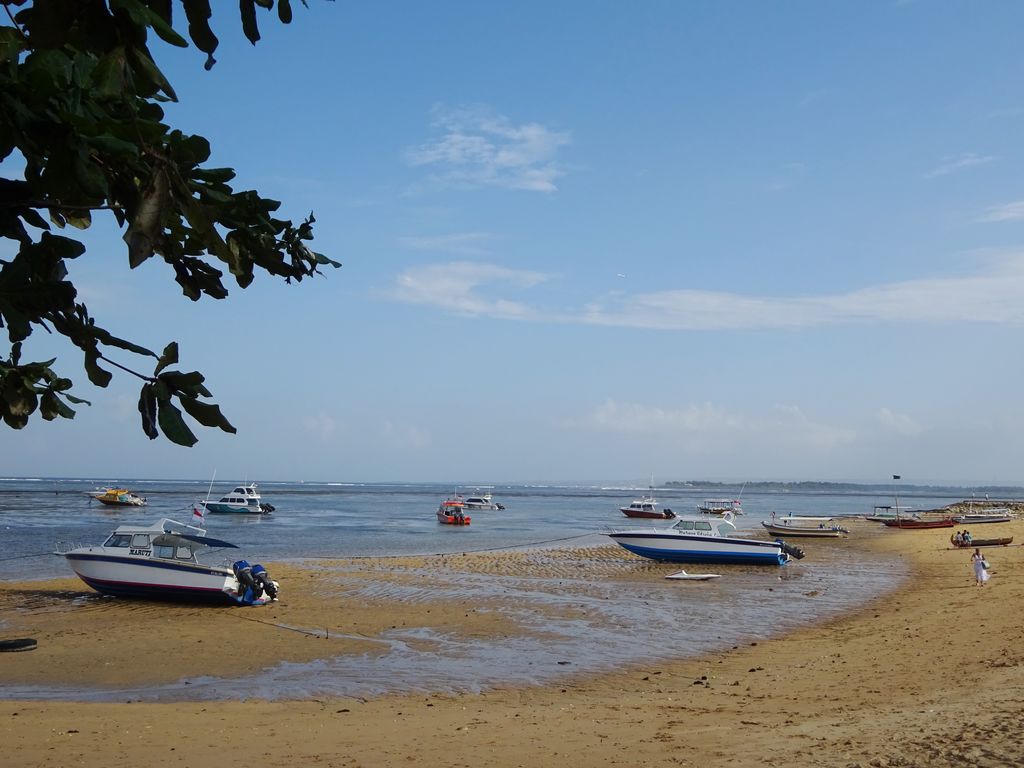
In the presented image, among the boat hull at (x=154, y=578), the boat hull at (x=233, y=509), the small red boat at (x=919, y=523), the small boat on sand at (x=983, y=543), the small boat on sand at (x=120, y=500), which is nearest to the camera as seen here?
the boat hull at (x=154, y=578)

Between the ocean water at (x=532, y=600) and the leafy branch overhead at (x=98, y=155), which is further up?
the leafy branch overhead at (x=98, y=155)

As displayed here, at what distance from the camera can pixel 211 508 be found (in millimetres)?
74438

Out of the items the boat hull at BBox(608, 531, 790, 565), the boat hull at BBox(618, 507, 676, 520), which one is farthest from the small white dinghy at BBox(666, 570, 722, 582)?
the boat hull at BBox(618, 507, 676, 520)

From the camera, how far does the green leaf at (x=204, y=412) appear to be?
2.58m

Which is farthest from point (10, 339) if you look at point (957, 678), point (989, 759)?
point (957, 678)

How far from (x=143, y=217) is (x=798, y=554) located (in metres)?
36.0

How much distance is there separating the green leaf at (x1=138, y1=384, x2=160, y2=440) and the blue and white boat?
32.5m

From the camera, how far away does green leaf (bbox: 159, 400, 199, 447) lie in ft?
8.32

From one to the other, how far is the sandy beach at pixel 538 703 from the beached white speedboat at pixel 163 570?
0.61 m

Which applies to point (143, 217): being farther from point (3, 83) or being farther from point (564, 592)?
point (564, 592)

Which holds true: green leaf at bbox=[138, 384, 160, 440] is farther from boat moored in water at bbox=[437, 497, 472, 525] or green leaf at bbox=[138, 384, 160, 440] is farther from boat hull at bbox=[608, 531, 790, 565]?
boat moored in water at bbox=[437, 497, 472, 525]

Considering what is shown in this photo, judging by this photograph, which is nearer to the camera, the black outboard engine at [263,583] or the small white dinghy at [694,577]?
the black outboard engine at [263,583]

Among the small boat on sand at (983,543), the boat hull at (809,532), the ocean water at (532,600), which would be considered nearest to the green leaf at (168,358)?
the ocean water at (532,600)

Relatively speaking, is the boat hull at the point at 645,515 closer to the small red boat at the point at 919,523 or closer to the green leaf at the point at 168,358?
the small red boat at the point at 919,523
